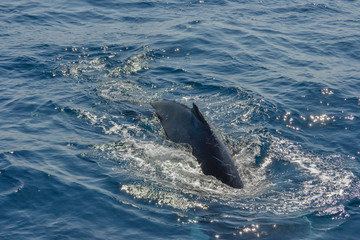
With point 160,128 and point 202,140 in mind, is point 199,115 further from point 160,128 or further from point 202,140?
point 160,128

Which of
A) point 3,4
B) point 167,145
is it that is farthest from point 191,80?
point 3,4

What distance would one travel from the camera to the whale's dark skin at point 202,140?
10.8 meters

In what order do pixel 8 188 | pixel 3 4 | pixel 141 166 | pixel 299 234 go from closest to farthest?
pixel 299 234 → pixel 8 188 → pixel 141 166 → pixel 3 4

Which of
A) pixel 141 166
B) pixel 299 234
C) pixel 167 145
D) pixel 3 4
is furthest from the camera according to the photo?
pixel 3 4

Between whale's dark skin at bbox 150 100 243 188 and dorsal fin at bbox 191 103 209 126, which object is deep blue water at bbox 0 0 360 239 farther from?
dorsal fin at bbox 191 103 209 126

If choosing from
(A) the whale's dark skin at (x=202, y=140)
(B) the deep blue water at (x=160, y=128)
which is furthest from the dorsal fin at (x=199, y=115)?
(B) the deep blue water at (x=160, y=128)

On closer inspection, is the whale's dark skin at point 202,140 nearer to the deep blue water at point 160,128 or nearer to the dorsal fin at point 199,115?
the dorsal fin at point 199,115

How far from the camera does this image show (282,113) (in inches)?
571

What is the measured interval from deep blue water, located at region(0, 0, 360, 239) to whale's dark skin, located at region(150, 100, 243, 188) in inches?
9.2

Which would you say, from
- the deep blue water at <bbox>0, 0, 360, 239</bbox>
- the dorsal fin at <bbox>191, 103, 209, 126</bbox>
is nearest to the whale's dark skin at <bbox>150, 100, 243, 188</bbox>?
the dorsal fin at <bbox>191, 103, 209, 126</bbox>

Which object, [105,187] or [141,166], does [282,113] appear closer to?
[141,166]

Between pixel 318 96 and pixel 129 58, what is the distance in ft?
24.2

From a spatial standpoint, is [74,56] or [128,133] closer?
[128,133]

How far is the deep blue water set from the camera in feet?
31.0
